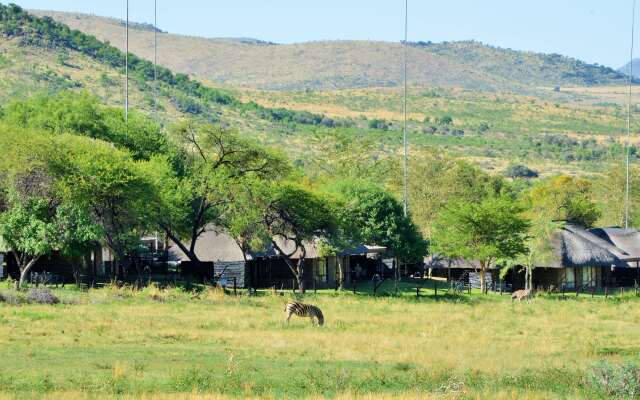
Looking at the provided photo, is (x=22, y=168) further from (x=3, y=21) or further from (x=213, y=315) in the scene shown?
(x=3, y=21)

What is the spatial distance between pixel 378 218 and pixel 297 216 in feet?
37.7

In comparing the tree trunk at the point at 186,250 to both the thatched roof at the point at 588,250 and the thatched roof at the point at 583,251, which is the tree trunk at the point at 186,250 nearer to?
the thatched roof at the point at 588,250

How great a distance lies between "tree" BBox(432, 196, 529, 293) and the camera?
225ft

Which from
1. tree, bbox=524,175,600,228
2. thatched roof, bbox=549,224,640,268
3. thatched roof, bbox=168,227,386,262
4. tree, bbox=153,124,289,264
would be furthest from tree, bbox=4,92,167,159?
tree, bbox=524,175,600,228

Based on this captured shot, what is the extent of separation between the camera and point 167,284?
56750 millimetres

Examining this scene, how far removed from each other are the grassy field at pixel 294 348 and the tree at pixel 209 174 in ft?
27.7

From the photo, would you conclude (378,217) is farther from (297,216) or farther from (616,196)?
(616,196)

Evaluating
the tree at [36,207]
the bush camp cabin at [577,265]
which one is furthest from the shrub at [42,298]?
the bush camp cabin at [577,265]

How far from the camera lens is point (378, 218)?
7225cm

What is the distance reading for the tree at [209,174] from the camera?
60.6 m

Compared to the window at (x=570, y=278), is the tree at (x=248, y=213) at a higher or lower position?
higher

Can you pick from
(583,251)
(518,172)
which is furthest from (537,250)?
(518,172)

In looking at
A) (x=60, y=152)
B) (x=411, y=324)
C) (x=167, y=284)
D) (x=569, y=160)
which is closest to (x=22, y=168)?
(x=60, y=152)

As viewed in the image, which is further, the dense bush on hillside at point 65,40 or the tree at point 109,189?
the dense bush on hillside at point 65,40
